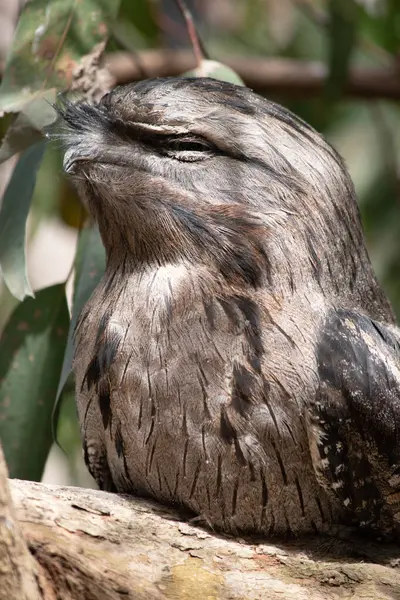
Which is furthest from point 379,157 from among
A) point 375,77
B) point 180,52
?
point 180,52

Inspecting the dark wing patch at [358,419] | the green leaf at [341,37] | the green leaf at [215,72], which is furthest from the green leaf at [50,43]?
the green leaf at [341,37]

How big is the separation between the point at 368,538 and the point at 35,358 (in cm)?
127

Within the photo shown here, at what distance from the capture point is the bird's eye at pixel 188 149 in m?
2.36

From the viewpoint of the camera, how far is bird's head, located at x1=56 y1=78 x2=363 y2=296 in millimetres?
2318

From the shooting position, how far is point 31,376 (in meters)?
3.11

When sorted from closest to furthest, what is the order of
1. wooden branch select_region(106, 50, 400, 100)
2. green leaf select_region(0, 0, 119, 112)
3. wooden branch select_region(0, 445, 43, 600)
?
wooden branch select_region(0, 445, 43, 600) → green leaf select_region(0, 0, 119, 112) → wooden branch select_region(106, 50, 400, 100)

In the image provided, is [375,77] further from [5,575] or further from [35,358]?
[5,575]

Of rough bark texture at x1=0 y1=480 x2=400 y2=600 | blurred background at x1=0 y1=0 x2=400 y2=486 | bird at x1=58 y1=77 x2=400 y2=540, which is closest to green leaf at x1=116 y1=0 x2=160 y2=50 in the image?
blurred background at x1=0 y1=0 x2=400 y2=486

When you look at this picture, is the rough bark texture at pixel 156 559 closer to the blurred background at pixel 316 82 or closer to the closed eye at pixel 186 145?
the closed eye at pixel 186 145

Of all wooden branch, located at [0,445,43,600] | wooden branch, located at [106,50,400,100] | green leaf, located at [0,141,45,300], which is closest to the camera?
wooden branch, located at [0,445,43,600]

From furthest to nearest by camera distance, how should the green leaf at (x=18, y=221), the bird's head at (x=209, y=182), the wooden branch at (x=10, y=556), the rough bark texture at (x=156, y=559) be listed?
the green leaf at (x=18, y=221) < the bird's head at (x=209, y=182) < the rough bark texture at (x=156, y=559) < the wooden branch at (x=10, y=556)

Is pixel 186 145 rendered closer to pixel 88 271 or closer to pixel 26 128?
pixel 26 128

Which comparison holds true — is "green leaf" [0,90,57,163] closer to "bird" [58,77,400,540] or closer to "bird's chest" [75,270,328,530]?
Result: "bird" [58,77,400,540]

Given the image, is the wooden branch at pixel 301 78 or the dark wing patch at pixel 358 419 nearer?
the dark wing patch at pixel 358 419
